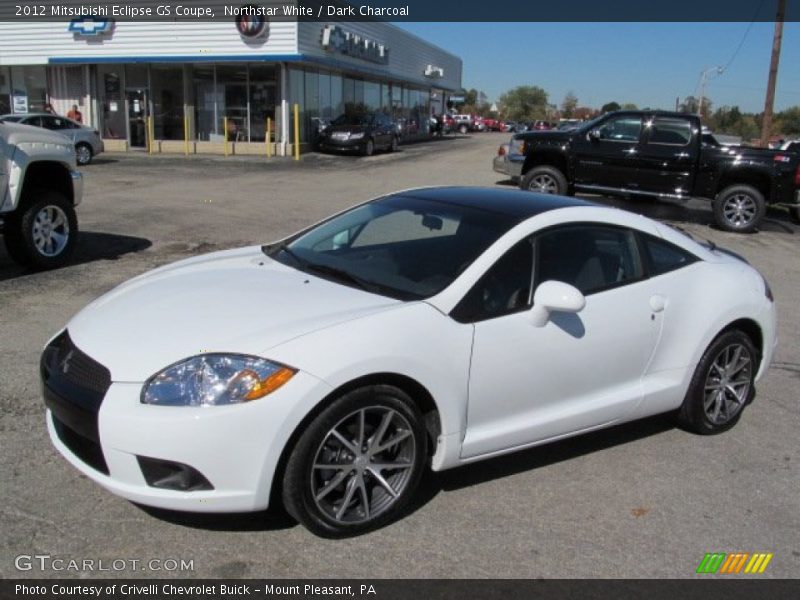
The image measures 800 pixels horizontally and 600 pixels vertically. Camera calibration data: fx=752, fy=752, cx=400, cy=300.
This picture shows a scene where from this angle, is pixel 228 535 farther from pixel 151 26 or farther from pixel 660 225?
pixel 151 26

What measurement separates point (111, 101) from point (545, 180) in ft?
68.0

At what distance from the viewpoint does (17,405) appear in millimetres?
4426

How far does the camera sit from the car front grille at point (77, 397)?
119 inches

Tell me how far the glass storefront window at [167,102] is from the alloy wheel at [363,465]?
1075 inches

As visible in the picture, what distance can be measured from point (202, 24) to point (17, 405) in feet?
81.7

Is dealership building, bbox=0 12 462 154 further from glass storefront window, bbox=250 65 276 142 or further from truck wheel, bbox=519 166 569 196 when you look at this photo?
truck wheel, bbox=519 166 569 196

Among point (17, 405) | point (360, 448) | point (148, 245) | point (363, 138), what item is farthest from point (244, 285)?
point (363, 138)

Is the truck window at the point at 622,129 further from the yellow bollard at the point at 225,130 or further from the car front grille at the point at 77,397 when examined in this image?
the yellow bollard at the point at 225,130

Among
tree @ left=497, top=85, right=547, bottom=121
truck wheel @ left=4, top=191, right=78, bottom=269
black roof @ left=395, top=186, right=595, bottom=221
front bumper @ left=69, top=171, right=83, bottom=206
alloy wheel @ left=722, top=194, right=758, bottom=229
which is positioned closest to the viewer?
black roof @ left=395, top=186, right=595, bottom=221

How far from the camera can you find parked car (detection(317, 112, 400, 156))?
28.0 meters

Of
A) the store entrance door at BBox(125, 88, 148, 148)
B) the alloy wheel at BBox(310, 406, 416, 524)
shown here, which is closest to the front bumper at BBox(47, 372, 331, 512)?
the alloy wheel at BBox(310, 406, 416, 524)

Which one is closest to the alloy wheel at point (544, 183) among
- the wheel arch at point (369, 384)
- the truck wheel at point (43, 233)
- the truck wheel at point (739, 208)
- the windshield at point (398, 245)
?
the truck wheel at point (739, 208)

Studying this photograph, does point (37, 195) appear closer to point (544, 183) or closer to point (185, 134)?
point (544, 183)

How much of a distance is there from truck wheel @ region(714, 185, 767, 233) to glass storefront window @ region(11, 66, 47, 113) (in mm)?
25865
